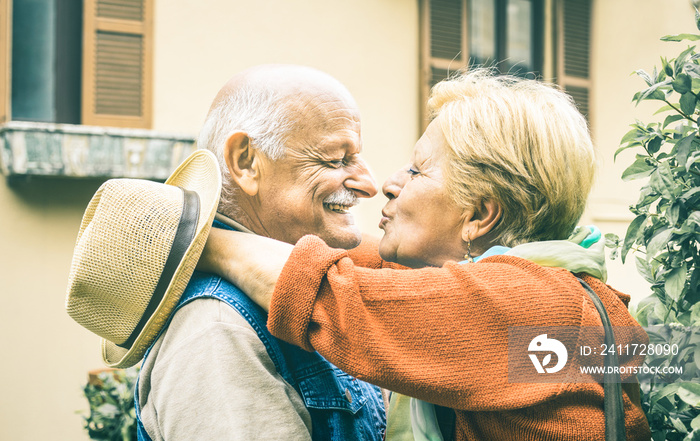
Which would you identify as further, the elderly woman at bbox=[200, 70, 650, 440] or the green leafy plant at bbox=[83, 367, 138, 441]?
the green leafy plant at bbox=[83, 367, 138, 441]

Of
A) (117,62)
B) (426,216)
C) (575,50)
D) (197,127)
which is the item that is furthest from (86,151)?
(575,50)

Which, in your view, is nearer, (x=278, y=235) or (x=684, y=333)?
(x=684, y=333)

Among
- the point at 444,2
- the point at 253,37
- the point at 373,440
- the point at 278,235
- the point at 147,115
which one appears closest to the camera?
the point at 373,440

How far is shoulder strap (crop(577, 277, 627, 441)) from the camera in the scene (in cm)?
130

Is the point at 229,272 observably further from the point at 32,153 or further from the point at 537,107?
the point at 32,153

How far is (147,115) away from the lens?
17.0ft

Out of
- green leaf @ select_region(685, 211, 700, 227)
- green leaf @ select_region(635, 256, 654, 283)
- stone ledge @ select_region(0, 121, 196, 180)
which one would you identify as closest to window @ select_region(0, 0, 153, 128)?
stone ledge @ select_region(0, 121, 196, 180)

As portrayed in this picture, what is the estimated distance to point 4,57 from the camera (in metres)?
4.76

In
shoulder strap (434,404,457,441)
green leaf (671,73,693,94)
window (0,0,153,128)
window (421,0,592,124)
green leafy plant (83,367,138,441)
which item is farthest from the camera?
window (421,0,592,124)

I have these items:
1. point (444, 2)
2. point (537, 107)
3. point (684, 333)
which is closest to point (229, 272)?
point (537, 107)

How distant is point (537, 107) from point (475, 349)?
2.36ft

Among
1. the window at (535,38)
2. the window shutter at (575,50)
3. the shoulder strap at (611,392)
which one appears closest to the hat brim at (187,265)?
the shoulder strap at (611,392)

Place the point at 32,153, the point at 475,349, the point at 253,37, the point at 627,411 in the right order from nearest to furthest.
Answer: the point at 475,349 → the point at 627,411 → the point at 32,153 → the point at 253,37

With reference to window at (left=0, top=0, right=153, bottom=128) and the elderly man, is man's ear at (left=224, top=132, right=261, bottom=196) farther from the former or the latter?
window at (left=0, top=0, right=153, bottom=128)
